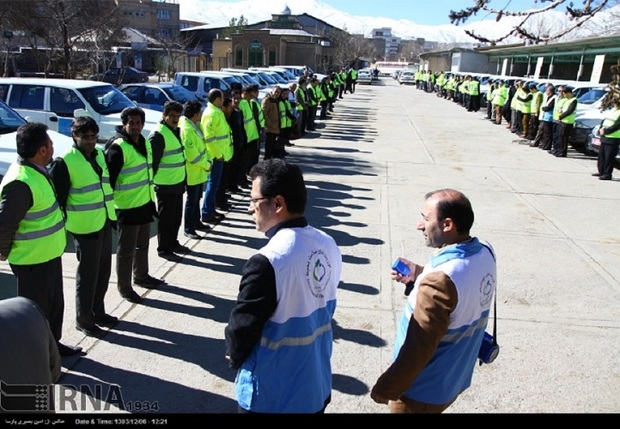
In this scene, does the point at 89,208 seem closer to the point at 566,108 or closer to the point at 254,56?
the point at 566,108

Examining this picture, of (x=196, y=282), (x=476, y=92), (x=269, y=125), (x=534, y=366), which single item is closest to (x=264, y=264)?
(x=534, y=366)

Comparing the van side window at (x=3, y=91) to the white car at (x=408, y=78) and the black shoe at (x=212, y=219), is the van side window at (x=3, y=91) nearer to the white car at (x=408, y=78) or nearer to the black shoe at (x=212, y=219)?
the black shoe at (x=212, y=219)

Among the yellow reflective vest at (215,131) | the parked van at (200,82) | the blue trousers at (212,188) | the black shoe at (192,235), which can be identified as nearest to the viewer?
the black shoe at (192,235)

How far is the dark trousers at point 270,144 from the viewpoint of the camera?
11.9m

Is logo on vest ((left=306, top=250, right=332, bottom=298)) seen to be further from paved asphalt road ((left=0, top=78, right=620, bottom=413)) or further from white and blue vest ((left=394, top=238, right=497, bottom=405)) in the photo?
paved asphalt road ((left=0, top=78, right=620, bottom=413))

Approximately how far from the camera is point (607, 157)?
1244 cm

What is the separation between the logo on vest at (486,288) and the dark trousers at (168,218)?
174 inches

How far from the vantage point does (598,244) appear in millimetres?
8039

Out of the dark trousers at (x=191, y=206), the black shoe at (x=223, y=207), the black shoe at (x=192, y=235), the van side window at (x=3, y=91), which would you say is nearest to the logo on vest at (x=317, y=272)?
the dark trousers at (x=191, y=206)

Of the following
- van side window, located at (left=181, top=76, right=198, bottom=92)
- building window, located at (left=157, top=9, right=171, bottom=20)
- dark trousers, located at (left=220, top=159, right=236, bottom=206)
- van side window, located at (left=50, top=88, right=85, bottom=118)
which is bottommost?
dark trousers, located at (left=220, top=159, right=236, bottom=206)

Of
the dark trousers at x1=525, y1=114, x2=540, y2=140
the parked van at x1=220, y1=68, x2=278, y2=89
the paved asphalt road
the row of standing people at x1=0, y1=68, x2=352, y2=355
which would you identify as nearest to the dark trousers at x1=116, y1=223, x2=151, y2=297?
the row of standing people at x1=0, y1=68, x2=352, y2=355

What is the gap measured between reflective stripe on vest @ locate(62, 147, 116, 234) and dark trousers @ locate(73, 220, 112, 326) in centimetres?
9

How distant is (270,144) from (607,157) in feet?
25.7

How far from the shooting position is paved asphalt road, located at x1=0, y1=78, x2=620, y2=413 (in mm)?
4090
